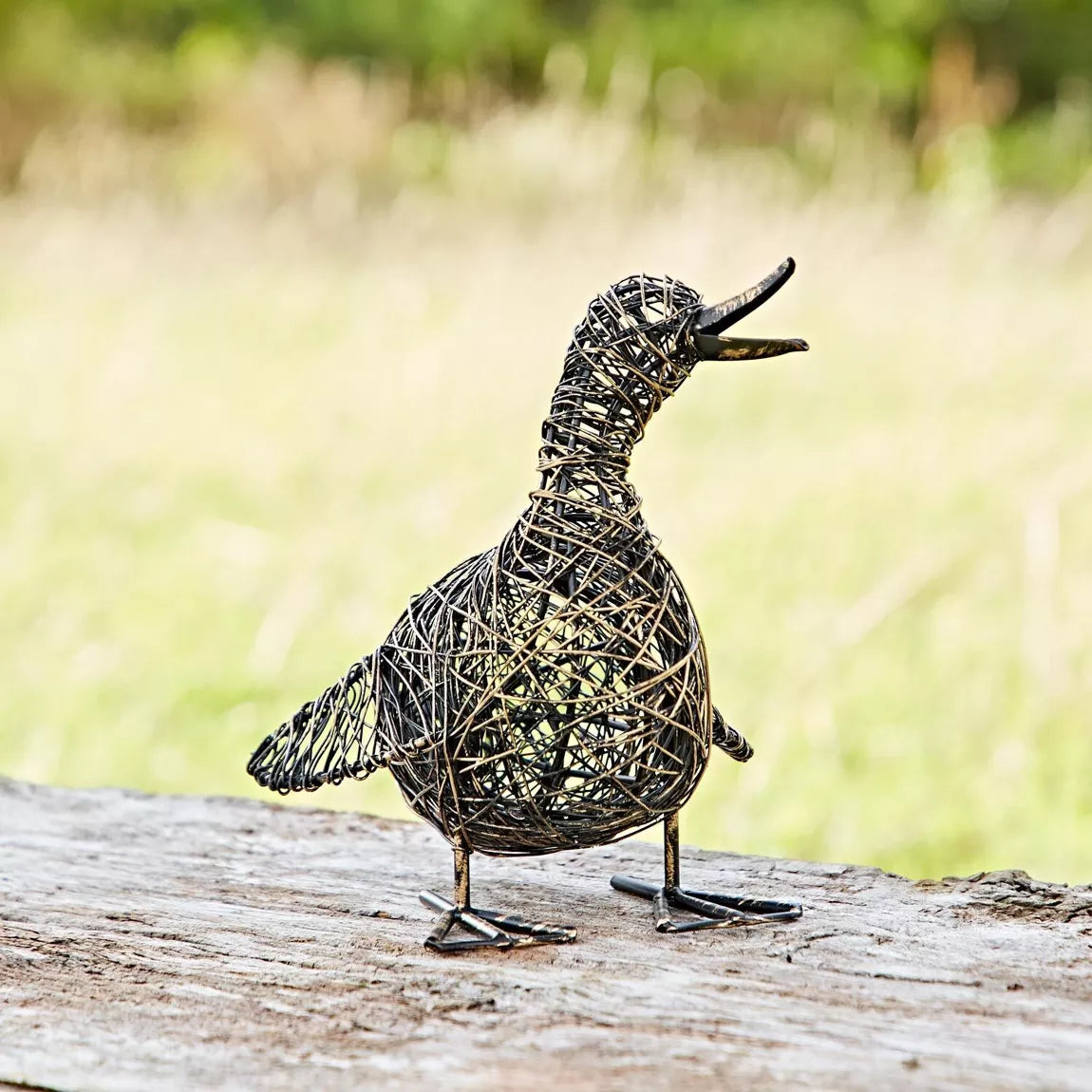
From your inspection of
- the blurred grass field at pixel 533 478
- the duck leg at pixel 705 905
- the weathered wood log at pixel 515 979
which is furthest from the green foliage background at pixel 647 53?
the duck leg at pixel 705 905

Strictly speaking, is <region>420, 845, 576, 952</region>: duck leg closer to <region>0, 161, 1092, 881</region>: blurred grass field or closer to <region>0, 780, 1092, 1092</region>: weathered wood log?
<region>0, 780, 1092, 1092</region>: weathered wood log

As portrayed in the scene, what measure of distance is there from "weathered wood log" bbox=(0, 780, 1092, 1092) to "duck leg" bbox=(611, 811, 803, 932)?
0.07ft

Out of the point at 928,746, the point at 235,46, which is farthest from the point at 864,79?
the point at 928,746

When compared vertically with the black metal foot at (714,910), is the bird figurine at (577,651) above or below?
above

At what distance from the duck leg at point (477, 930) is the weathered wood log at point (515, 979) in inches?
0.6

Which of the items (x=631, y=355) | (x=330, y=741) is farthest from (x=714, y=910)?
(x=631, y=355)

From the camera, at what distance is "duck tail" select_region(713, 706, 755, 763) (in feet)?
4.58

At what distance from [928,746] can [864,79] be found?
15.5 ft

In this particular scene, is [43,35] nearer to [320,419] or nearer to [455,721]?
[320,419]

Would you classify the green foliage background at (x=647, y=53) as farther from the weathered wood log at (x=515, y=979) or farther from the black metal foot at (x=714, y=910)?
the black metal foot at (x=714, y=910)

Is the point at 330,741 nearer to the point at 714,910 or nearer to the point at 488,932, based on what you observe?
the point at 488,932

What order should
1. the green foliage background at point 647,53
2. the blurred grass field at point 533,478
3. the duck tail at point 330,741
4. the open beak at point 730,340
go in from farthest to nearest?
the green foliage background at point 647,53, the blurred grass field at point 533,478, the duck tail at point 330,741, the open beak at point 730,340

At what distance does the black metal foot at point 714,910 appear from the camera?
1355 millimetres

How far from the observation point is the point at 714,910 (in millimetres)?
1385
